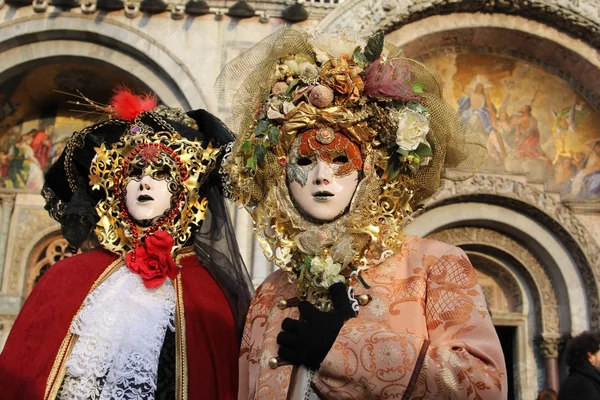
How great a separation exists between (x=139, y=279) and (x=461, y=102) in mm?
6214

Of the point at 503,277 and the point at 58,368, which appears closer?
the point at 58,368

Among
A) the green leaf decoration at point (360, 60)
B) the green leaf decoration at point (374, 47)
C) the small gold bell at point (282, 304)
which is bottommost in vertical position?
the small gold bell at point (282, 304)

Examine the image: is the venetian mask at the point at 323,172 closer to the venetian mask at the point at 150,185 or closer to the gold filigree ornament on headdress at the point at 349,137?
the gold filigree ornament on headdress at the point at 349,137

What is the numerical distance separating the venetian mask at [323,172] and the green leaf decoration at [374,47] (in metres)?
0.29

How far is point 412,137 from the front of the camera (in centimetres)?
211

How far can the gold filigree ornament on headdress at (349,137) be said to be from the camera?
Result: 2.12m

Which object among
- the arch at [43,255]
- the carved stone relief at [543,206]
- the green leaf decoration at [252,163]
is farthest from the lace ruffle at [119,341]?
the arch at [43,255]

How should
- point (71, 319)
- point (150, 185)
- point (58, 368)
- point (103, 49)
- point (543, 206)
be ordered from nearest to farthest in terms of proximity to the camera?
point (58, 368)
point (71, 319)
point (150, 185)
point (103, 49)
point (543, 206)

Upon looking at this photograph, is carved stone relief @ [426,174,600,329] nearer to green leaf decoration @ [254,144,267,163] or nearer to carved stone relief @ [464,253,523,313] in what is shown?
carved stone relief @ [464,253,523,313]

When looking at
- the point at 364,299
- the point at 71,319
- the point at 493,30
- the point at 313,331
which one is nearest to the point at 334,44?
the point at 364,299

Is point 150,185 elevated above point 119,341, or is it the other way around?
point 150,185

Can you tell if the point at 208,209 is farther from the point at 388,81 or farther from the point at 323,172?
the point at 388,81

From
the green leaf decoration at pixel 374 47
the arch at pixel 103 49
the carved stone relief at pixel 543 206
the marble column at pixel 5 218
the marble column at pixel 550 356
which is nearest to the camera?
the green leaf decoration at pixel 374 47

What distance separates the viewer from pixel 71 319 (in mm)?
2576
